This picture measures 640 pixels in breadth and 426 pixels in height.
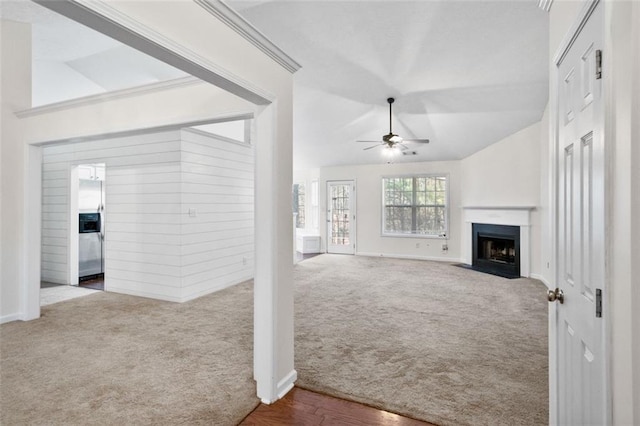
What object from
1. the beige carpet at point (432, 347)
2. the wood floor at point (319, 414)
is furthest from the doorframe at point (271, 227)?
the beige carpet at point (432, 347)

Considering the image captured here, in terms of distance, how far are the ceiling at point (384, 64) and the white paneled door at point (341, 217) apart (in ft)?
5.97

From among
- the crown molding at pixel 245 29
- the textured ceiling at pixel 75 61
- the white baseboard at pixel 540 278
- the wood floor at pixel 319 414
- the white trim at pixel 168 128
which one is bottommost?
the wood floor at pixel 319 414

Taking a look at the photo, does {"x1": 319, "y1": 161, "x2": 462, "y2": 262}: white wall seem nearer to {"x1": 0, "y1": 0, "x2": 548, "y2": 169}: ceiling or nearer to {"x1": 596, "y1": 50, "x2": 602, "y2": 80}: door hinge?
{"x1": 0, "y1": 0, "x2": 548, "y2": 169}: ceiling

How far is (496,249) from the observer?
653cm

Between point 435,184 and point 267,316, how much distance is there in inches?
259

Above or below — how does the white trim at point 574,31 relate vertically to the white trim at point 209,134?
below

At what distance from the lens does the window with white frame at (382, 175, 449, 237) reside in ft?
25.2

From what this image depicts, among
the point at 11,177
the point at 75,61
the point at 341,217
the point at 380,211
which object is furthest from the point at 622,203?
the point at 341,217

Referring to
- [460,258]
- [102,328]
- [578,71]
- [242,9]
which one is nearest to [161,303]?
[102,328]

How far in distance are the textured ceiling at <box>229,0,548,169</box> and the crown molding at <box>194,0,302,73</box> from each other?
4.32 ft

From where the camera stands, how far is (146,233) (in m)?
4.59

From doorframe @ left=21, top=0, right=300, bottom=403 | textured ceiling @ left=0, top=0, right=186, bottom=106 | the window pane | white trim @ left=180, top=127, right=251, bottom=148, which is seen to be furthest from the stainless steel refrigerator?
the window pane

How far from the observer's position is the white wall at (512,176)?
5473mm

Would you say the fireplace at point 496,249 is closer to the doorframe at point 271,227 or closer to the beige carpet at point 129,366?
the beige carpet at point 129,366
